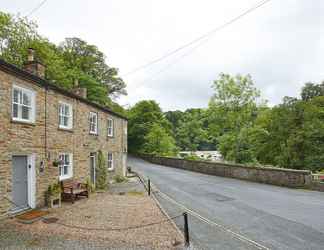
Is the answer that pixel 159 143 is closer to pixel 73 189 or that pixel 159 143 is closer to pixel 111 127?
pixel 111 127

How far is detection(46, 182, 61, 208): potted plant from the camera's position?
10887mm

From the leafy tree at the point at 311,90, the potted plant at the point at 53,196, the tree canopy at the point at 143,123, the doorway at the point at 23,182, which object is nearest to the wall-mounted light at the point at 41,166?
the doorway at the point at 23,182

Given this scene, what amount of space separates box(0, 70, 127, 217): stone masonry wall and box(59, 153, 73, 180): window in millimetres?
356

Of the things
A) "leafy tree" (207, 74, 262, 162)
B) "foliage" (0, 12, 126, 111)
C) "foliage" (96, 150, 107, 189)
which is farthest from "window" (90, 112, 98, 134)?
"leafy tree" (207, 74, 262, 162)

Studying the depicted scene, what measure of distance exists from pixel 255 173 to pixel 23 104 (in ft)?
60.2

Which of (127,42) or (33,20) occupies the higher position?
(33,20)

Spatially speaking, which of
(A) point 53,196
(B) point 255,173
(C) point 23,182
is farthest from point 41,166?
(B) point 255,173

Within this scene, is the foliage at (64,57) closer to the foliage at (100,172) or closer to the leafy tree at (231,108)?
the foliage at (100,172)

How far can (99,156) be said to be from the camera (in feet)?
58.5

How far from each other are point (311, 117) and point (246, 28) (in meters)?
27.4

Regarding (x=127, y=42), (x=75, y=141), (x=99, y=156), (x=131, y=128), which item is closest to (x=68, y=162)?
(x=75, y=141)

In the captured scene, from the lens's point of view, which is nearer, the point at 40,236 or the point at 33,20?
the point at 40,236

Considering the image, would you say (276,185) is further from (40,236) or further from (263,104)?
(40,236)

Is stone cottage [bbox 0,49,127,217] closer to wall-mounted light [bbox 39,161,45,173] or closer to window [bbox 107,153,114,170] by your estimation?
wall-mounted light [bbox 39,161,45,173]
